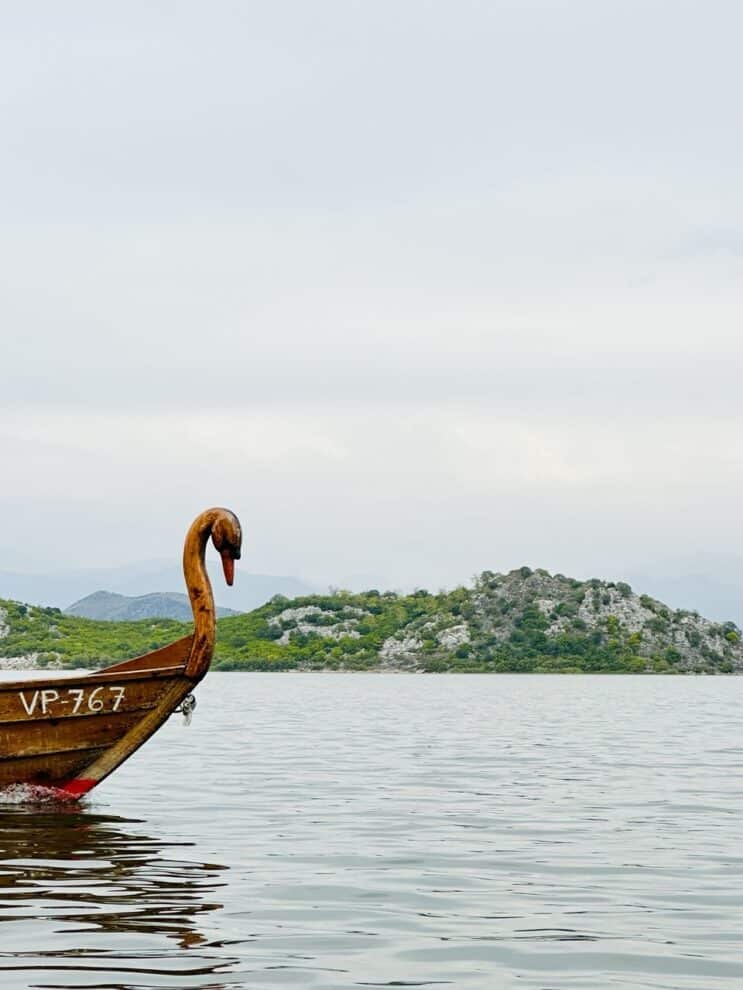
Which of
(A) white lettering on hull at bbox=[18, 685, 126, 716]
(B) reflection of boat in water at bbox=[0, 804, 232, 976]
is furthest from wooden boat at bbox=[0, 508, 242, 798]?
(B) reflection of boat in water at bbox=[0, 804, 232, 976]

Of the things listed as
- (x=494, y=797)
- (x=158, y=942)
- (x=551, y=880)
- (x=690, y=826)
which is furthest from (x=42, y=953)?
(x=494, y=797)

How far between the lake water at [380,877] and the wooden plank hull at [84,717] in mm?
569

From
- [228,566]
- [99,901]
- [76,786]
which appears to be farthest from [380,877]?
[76,786]

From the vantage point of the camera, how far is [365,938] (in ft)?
40.8

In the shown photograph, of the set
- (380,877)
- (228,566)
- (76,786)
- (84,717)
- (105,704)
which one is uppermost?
(228,566)

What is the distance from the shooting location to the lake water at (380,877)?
1147 centimetres

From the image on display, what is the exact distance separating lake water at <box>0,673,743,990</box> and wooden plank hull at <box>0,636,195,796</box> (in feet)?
1.87

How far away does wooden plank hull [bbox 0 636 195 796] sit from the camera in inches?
812

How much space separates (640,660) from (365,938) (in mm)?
185188

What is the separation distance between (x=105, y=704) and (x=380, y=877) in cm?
676

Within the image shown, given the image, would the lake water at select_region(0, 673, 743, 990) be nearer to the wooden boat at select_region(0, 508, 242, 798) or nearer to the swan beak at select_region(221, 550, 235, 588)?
the wooden boat at select_region(0, 508, 242, 798)

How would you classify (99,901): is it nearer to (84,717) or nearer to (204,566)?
(84,717)

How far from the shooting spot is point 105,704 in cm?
2098

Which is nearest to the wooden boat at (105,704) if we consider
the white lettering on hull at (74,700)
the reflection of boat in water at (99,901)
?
the white lettering on hull at (74,700)
